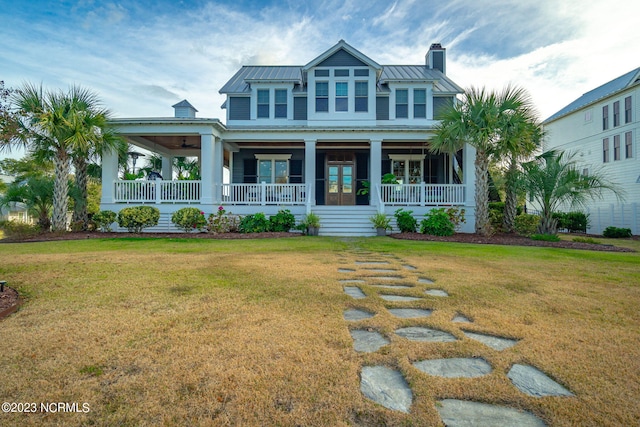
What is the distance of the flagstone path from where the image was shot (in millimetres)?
1606

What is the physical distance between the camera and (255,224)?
11.9 metres

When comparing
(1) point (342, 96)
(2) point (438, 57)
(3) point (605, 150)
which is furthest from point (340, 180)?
(3) point (605, 150)

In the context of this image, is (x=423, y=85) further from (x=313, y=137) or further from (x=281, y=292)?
(x=281, y=292)

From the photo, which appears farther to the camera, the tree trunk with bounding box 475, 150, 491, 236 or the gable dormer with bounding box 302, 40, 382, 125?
the gable dormer with bounding box 302, 40, 382, 125

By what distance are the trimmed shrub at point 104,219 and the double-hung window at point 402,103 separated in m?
12.7

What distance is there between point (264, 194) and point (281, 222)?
167 centimetres

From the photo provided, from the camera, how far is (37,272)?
189 inches

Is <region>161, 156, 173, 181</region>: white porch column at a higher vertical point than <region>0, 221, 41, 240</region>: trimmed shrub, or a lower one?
higher

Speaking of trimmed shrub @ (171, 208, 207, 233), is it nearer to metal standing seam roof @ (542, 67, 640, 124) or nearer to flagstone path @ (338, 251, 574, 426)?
flagstone path @ (338, 251, 574, 426)

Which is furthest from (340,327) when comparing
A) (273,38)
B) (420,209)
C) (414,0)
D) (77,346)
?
(273,38)

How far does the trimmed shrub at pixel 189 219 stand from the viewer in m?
11.5

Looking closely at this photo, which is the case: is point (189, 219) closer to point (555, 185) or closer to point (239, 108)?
point (239, 108)

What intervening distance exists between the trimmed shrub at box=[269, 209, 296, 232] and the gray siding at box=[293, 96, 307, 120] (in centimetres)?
564

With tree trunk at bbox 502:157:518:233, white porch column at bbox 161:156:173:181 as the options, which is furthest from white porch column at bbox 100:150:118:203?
tree trunk at bbox 502:157:518:233
